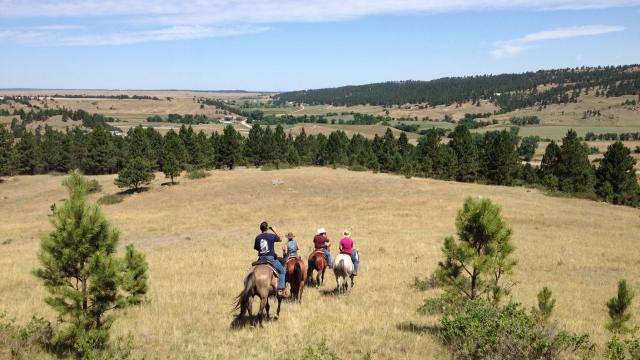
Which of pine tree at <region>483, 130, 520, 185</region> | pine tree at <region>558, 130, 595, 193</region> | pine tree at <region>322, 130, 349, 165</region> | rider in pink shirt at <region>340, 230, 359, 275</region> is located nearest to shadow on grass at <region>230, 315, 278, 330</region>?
rider in pink shirt at <region>340, 230, 359, 275</region>

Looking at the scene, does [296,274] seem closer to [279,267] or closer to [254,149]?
[279,267]

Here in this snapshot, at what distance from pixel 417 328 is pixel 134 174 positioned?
2184 inches

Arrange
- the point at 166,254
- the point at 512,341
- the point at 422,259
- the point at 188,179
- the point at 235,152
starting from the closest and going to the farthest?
the point at 512,341
the point at 422,259
the point at 166,254
the point at 188,179
the point at 235,152

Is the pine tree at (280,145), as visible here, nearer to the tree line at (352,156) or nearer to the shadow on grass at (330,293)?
the tree line at (352,156)

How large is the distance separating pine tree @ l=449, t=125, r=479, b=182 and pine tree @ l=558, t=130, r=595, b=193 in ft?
54.8

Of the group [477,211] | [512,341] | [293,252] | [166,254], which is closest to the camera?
[512,341]

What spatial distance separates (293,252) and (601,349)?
9050 millimetres

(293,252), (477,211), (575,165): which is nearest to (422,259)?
(293,252)

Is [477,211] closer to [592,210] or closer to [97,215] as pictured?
[97,215]

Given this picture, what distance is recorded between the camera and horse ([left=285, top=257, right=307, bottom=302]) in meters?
15.8

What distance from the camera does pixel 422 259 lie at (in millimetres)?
26031

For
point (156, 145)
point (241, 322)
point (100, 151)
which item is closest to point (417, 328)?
point (241, 322)

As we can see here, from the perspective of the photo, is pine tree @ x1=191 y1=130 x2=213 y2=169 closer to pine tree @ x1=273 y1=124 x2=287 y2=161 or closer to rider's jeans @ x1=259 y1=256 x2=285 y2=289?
pine tree @ x1=273 y1=124 x2=287 y2=161

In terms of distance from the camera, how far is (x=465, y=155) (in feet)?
268
